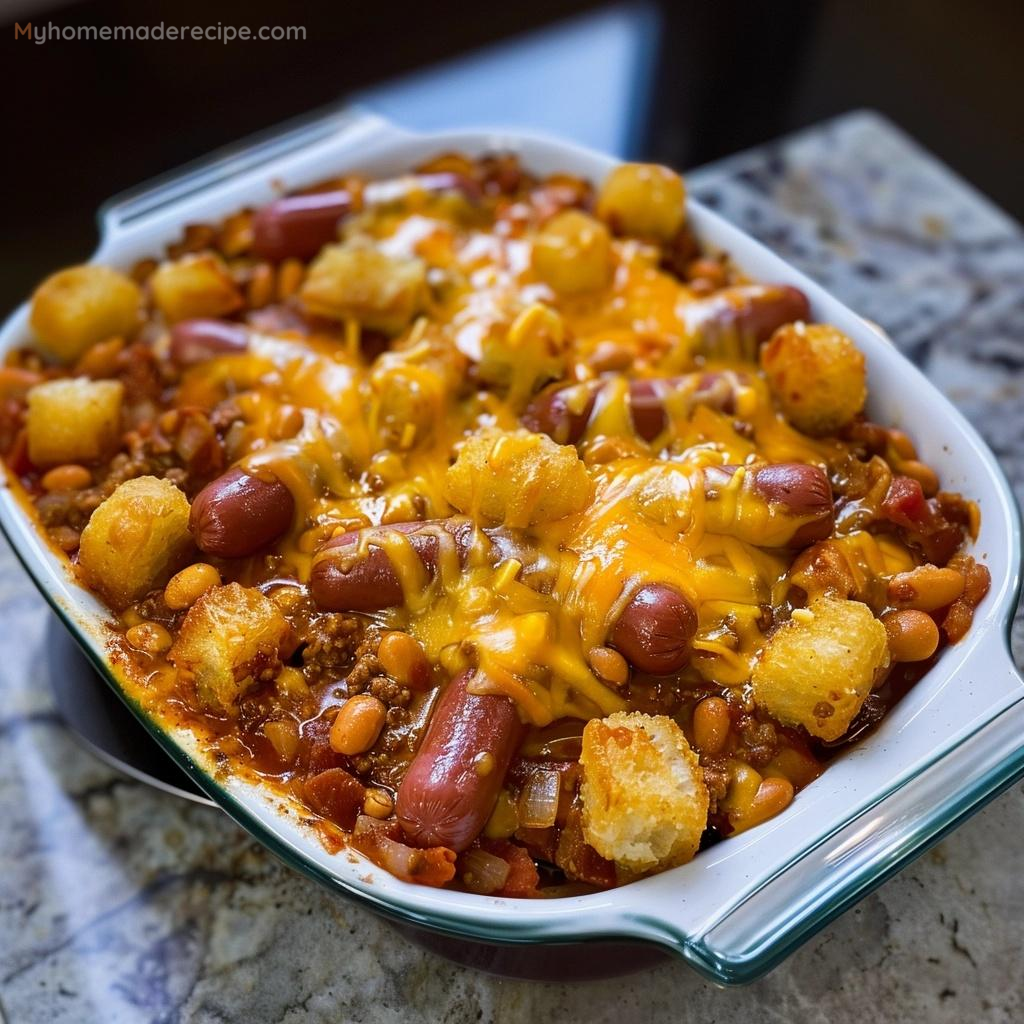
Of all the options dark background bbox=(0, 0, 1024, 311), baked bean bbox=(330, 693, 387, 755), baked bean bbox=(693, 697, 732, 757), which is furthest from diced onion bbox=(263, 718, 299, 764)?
dark background bbox=(0, 0, 1024, 311)

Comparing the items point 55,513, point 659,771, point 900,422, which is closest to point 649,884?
point 659,771

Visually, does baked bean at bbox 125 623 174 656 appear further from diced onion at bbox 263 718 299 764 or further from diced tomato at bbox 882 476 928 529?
diced tomato at bbox 882 476 928 529

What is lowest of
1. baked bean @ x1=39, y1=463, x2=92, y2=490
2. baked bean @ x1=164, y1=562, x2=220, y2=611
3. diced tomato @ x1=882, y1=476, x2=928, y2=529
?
baked bean @ x1=39, y1=463, x2=92, y2=490

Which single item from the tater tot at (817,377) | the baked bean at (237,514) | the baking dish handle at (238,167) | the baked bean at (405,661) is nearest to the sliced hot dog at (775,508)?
the tater tot at (817,377)

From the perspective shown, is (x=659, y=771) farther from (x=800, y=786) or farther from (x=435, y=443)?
(x=435, y=443)

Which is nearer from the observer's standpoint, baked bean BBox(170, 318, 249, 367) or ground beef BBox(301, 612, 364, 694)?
ground beef BBox(301, 612, 364, 694)

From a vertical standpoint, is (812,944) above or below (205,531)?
below

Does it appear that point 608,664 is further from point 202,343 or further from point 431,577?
point 202,343
